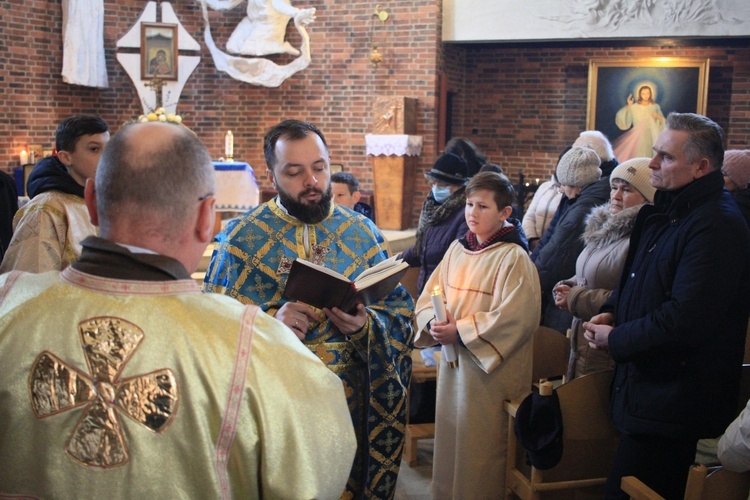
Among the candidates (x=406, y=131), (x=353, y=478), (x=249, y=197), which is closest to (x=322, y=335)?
(x=353, y=478)

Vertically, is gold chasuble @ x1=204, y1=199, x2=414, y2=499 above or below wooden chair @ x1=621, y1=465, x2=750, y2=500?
above

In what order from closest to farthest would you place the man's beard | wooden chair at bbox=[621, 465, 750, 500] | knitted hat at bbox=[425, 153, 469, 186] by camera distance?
1. wooden chair at bbox=[621, 465, 750, 500]
2. the man's beard
3. knitted hat at bbox=[425, 153, 469, 186]

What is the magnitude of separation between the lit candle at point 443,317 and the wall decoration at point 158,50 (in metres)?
8.93

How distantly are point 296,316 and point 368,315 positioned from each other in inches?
11.6

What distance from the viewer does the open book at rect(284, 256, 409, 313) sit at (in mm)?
2264

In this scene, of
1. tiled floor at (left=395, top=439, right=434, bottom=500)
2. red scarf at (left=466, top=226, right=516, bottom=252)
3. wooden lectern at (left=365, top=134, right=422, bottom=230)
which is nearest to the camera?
red scarf at (left=466, top=226, right=516, bottom=252)

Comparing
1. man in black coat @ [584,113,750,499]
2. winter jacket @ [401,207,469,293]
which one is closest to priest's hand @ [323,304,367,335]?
man in black coat @ [584,113,750,499]

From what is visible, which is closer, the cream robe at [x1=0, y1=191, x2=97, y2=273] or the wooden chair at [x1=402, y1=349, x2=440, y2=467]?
the cream robe at [x1=0, y1=191, x2=97, y2=273]

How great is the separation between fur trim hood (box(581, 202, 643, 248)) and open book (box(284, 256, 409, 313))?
1.30m

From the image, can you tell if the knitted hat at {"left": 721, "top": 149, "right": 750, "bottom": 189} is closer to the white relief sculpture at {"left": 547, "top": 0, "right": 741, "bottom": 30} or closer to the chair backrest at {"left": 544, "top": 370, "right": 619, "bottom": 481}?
the chair backrest at {"left": 544, "top": 370, "right": 619, "bottom": 481}

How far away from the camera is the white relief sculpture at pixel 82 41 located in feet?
36.3

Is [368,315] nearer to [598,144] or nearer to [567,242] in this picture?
[567,242]

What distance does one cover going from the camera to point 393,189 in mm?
10789

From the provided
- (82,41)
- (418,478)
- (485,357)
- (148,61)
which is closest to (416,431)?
(418,478)
